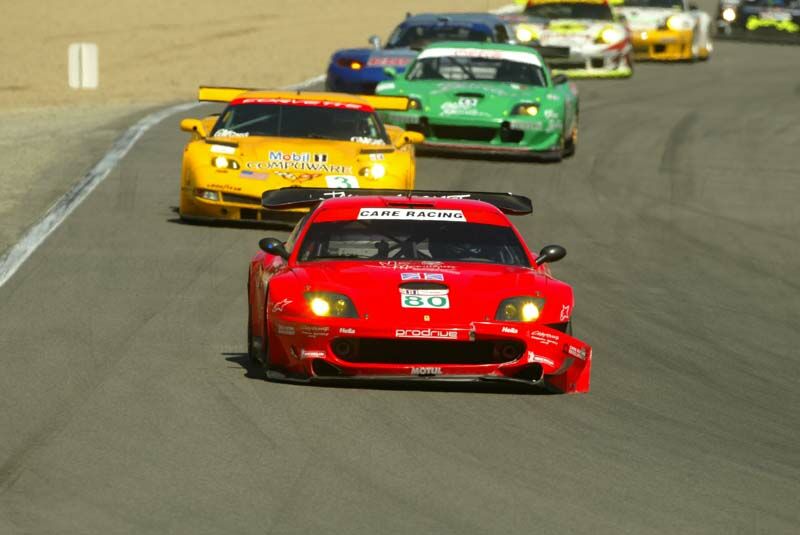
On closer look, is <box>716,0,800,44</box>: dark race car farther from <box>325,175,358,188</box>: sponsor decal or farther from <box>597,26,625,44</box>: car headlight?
<box>325,175,358,188</box>: sponsor decal

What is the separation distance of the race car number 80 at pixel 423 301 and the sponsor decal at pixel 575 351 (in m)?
0.63

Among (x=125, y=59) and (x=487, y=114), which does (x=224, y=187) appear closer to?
(x=487, y=114)

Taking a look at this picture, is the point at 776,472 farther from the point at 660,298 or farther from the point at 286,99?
the point at 286,99

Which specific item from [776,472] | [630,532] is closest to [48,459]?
[630,532]

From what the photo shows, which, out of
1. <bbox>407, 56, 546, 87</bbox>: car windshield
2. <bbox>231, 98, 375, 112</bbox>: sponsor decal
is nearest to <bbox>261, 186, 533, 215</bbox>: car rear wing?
<bbox>231, 98, 375, 112</bbox>: sponsor decal

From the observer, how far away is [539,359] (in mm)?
10141

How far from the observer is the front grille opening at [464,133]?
21.8 m

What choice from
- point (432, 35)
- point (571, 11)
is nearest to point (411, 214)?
point (432, 35)

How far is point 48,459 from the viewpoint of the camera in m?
8.23

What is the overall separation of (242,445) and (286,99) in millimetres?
9673

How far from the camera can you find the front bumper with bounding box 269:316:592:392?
1005 cm

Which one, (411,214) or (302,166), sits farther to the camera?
(302,166)

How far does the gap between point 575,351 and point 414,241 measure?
139 centimetres

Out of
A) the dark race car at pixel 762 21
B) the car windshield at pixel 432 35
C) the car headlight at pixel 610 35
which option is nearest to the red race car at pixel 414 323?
the car windshield at pixel 432 35
